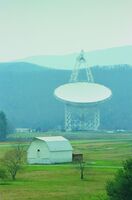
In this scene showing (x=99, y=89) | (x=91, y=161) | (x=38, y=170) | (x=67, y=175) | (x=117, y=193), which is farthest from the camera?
(x=99, y=89)

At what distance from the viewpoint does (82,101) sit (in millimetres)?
146375

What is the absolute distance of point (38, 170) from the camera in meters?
60.7

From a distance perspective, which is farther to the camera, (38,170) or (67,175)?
(38,170)

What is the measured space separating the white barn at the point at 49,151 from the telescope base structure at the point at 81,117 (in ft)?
251

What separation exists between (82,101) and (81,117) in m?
16.1

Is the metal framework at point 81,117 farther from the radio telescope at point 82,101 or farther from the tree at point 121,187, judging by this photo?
the tree at point 121,187

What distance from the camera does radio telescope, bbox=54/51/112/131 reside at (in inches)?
5792

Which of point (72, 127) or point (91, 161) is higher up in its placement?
point (72, 127)

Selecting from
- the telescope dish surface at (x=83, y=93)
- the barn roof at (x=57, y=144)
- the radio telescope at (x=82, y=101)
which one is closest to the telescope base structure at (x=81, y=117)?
the radio telescope at (x=82, y=101)

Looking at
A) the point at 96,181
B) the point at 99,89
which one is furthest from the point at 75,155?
the point at 99,89

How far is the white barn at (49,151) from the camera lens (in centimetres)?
7312

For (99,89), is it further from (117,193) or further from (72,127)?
(117,193)

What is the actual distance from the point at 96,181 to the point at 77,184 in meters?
2.24

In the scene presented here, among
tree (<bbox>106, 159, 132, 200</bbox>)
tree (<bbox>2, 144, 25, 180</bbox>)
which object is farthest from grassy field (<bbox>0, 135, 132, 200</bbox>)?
tree (<bbox>106, 159, 132, 200</bbox>)
